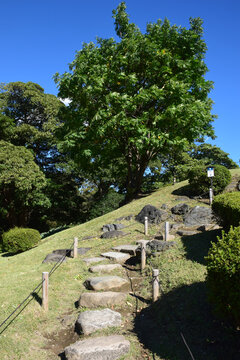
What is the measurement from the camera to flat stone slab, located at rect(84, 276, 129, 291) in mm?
8039

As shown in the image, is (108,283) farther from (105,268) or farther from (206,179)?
(206,179)

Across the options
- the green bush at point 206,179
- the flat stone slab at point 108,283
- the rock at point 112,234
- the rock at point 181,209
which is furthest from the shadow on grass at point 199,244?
the green bush at point 206,179

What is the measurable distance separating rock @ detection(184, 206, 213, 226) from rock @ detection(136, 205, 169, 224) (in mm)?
1216

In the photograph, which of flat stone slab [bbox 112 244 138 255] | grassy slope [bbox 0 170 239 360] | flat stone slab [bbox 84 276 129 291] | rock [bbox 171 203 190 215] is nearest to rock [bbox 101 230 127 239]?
grassy slope [bbox 0 170 239 360]

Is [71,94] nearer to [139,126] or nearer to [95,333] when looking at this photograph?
[139,126]

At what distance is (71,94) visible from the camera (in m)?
18.5

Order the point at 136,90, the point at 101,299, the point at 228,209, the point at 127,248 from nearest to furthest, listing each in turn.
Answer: the point at 101,299 → the point at 228,209 → the point at 127,248 → the point at 136,90

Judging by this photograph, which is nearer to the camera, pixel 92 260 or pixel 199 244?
pixel 199 244

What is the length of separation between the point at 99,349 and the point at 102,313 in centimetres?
135

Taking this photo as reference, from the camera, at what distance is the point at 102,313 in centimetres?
646

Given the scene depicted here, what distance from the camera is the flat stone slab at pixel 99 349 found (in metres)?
5.01

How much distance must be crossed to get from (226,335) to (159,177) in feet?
92.6

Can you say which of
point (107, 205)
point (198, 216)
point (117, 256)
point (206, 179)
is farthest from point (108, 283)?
point (107, 205)

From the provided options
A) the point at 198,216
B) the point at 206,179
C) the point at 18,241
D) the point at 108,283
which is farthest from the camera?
the point at 18,241
